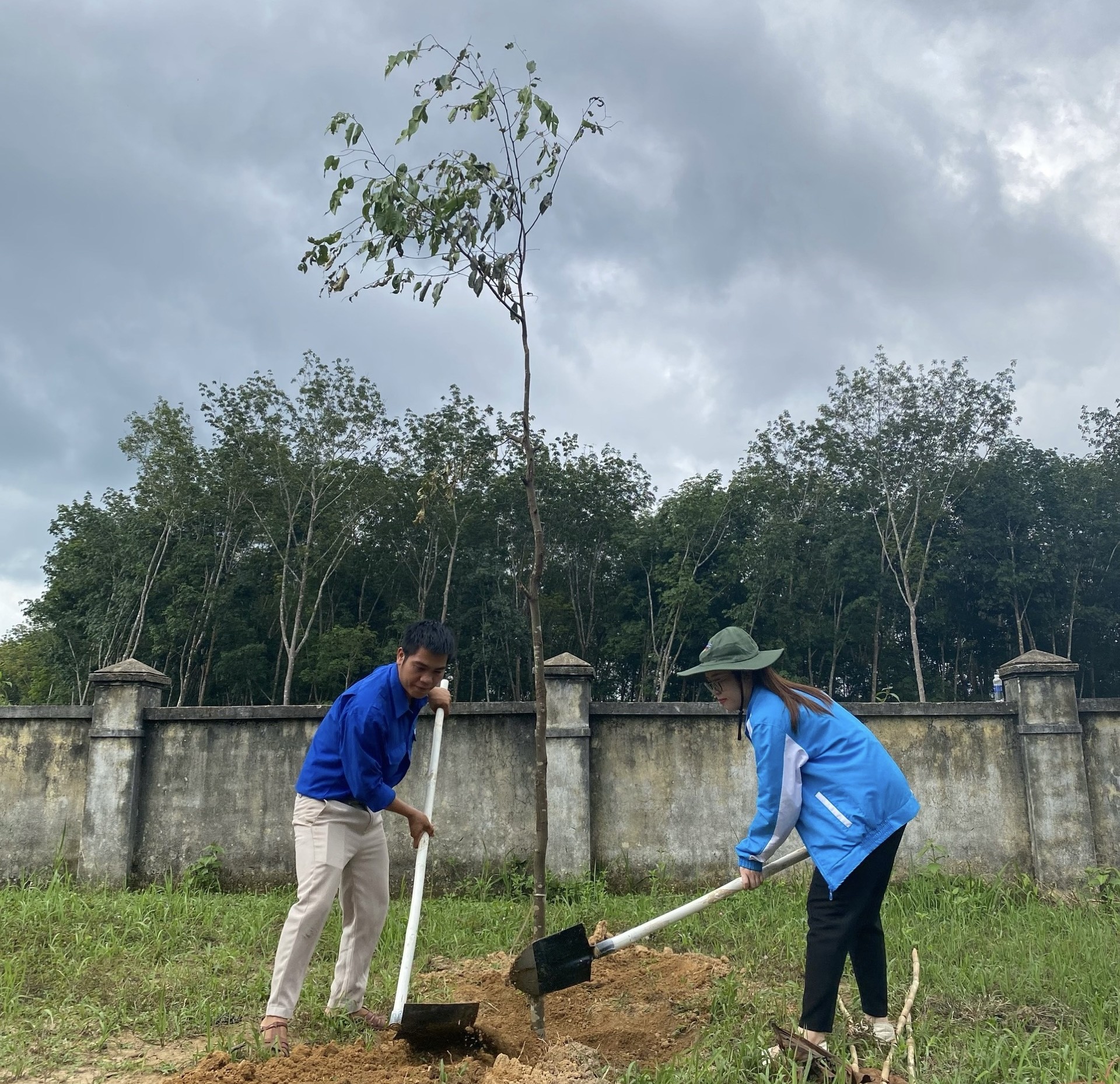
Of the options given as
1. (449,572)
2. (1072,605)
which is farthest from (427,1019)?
(1072,605)

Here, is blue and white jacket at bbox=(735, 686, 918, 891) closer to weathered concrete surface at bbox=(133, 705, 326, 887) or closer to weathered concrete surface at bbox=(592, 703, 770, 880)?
weathered concrete surface at bbox=(592, 703, 770, 880)

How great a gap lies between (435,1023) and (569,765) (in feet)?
11.6

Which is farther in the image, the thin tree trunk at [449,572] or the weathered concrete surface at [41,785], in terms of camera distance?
the thin tree trunk at [449,572]

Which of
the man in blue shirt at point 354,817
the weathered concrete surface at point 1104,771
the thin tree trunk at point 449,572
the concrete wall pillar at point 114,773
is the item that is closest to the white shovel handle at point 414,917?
the man in blue shirt at point 354,817

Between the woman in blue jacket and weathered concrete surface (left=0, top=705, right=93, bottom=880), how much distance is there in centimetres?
571

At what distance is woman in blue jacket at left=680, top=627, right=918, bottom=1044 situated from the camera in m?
3.17

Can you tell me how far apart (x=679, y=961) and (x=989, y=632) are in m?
31.5

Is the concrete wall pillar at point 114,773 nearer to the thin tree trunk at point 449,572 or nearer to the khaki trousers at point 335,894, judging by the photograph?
the khaki trousers at point 335,894

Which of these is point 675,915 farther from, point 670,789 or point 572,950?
point 670,789

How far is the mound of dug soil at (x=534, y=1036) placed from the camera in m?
3.05

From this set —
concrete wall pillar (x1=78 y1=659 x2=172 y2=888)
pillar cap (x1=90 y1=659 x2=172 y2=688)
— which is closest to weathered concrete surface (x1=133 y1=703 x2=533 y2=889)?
concrete wall pillar (x1=78 y1=659 x2=172 y2=888)

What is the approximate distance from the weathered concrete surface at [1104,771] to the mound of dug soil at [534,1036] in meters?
3.67

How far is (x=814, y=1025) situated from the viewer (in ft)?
10.3

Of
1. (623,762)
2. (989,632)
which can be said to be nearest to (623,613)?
(989,632)
